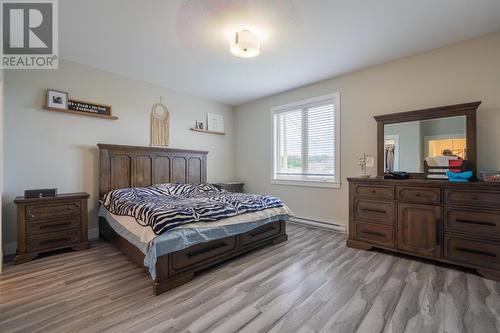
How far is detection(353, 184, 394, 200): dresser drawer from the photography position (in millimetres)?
2738

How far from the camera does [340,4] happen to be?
6.72 ft

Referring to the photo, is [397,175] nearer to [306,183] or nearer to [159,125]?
[306,183]

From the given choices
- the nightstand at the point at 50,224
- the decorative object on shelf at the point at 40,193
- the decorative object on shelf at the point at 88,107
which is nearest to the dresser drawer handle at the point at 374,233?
the nightstand at the point at 50,224

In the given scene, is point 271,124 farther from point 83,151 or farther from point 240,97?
point 83,151

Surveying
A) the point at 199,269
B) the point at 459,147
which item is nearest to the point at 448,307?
the point at 459,147

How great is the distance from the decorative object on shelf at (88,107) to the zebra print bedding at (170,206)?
49.8 inches

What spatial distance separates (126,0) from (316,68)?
8.24 feet

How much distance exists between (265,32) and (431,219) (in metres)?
2.74

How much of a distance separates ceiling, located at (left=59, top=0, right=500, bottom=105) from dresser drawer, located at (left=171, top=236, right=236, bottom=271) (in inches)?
90.1

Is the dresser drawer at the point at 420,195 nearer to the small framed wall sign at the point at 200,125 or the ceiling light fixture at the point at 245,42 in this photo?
the ceiling light fixture at the point at 245,42

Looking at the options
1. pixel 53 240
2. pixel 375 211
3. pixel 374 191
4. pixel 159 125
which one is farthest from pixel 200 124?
pixel 375 211

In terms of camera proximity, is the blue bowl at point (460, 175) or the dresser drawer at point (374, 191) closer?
the blue bowl at point (460, 175)

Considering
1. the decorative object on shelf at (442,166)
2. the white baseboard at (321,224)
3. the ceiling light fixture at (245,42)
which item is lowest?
the white baseboard at (321,224)

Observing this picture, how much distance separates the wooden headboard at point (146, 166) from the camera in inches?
133
